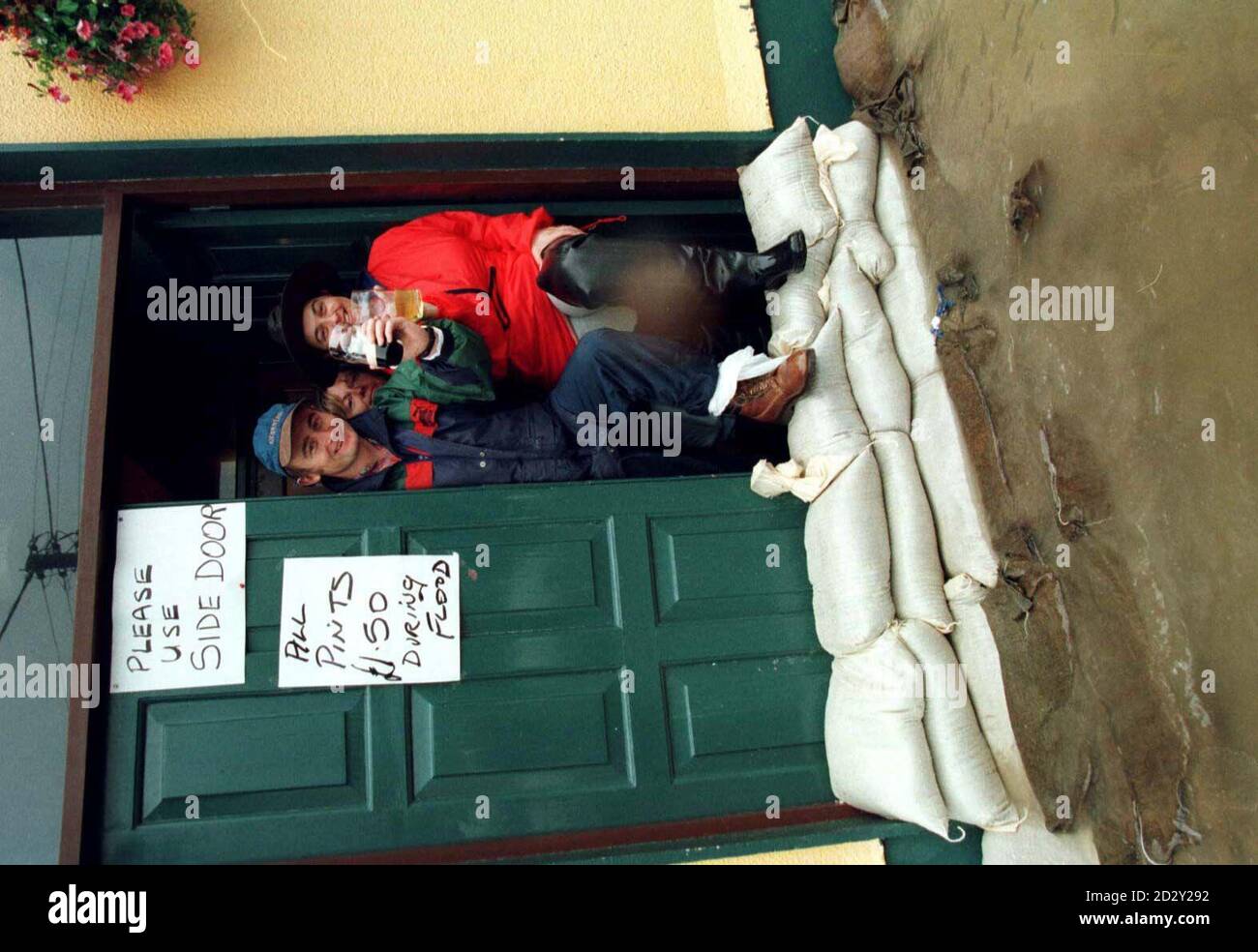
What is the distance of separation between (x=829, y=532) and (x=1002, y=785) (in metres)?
0.74

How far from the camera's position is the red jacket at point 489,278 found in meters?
2.42

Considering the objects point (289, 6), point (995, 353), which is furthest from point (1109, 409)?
point (289, 6)

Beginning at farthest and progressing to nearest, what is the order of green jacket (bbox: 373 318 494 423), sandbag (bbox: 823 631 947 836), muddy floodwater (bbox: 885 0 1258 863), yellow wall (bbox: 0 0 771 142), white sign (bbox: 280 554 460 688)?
yellow wall (bbox: 0 0 771 142) < green jacket (bbox: 373 318 494 423) < white sign (bbox: 280 554 460 688) < sandbag (bbox: 823 631 947 836) < muddy floodwater (bbox: 885 0 1258 863)

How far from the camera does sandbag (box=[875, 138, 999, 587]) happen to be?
87.4 inches

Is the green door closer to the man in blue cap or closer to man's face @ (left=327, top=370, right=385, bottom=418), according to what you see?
the man in blue cap

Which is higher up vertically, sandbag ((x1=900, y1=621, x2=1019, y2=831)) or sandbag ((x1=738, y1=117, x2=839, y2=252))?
sandbag ((x1=738, y1=117, x2=839, y2=252))

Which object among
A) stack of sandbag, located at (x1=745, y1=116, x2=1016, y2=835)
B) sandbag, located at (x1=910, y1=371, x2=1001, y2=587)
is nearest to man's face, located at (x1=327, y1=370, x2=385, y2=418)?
stack of sandbag, located at (x1=745, y1=116, x2=1016, y2=835)

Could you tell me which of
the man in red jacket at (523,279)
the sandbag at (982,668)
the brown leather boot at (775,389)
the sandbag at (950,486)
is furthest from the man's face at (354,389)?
the sandbag at (982,668)

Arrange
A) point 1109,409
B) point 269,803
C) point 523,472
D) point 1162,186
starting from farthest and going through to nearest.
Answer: point 523,472
point 269,803
point 1109,409
point 1162,186

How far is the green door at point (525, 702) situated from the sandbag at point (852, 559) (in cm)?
12

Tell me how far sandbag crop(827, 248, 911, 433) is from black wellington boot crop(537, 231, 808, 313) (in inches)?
5.9

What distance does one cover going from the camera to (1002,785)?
2072 mm
